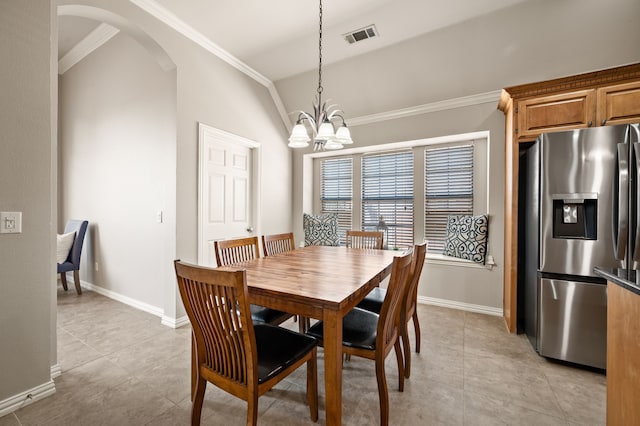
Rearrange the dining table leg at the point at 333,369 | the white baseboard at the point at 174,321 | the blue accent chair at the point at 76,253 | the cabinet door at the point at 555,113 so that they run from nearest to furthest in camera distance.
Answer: the dining table leg at the point at 333,369
the cabinet door at the point at 555,113
the white baseboard at the point at 174,321
the blue accent chair at the point at 76,253

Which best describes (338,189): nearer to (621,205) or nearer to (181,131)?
(181,131)

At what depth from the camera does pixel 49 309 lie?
183 cm

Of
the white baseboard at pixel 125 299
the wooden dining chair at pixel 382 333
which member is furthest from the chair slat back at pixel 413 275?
the white baseboard at pixel 125 299

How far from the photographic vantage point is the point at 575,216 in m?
2.17

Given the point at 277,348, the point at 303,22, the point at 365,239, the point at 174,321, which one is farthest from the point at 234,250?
the point at 303,22

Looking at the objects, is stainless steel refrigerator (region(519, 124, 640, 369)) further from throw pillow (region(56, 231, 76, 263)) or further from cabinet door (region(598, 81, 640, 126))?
throw pillow (region(56, 231, 76, 263))

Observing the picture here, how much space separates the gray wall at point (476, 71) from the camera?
8.05 feet

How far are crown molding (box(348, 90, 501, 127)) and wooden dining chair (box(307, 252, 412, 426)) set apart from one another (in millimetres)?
2630

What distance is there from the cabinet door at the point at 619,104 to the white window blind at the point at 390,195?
2034 mm

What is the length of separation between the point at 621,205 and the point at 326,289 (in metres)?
2.21

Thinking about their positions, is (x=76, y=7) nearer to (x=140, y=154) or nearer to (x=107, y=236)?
(x=140, y=154)

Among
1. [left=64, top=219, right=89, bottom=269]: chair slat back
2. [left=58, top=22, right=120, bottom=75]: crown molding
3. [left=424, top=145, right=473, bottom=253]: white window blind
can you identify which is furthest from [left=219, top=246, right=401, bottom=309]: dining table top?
[left=58, top=22, right=120, bottom=75]: crown molding

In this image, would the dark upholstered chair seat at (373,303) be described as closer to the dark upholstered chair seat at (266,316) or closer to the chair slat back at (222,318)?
the dark upholstered chair seat at (266,316)

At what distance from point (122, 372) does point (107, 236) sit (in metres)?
2.33
